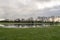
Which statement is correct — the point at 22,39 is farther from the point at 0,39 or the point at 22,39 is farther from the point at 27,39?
the point at 0,39

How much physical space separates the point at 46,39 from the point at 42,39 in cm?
65

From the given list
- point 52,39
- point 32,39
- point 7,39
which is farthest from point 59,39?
point 7,39

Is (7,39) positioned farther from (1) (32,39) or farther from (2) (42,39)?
(2) (42,39)

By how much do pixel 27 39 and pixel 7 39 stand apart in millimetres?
3237

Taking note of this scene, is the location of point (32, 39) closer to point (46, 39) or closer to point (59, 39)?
point (46, 39)

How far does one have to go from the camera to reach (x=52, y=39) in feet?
84.1

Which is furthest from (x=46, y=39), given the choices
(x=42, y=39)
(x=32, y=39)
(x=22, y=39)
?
(x=22, y=39)

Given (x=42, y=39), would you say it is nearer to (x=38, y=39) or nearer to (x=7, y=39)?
(x=38, y=39)

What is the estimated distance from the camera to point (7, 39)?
25609 mm

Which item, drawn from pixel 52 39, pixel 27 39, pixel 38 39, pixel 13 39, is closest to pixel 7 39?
pixel 13 39

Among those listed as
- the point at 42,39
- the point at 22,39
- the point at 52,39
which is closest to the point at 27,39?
the point at 22,39

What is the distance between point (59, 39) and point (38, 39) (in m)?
3.41

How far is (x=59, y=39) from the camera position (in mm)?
25688

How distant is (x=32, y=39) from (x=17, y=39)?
96.2 inches
